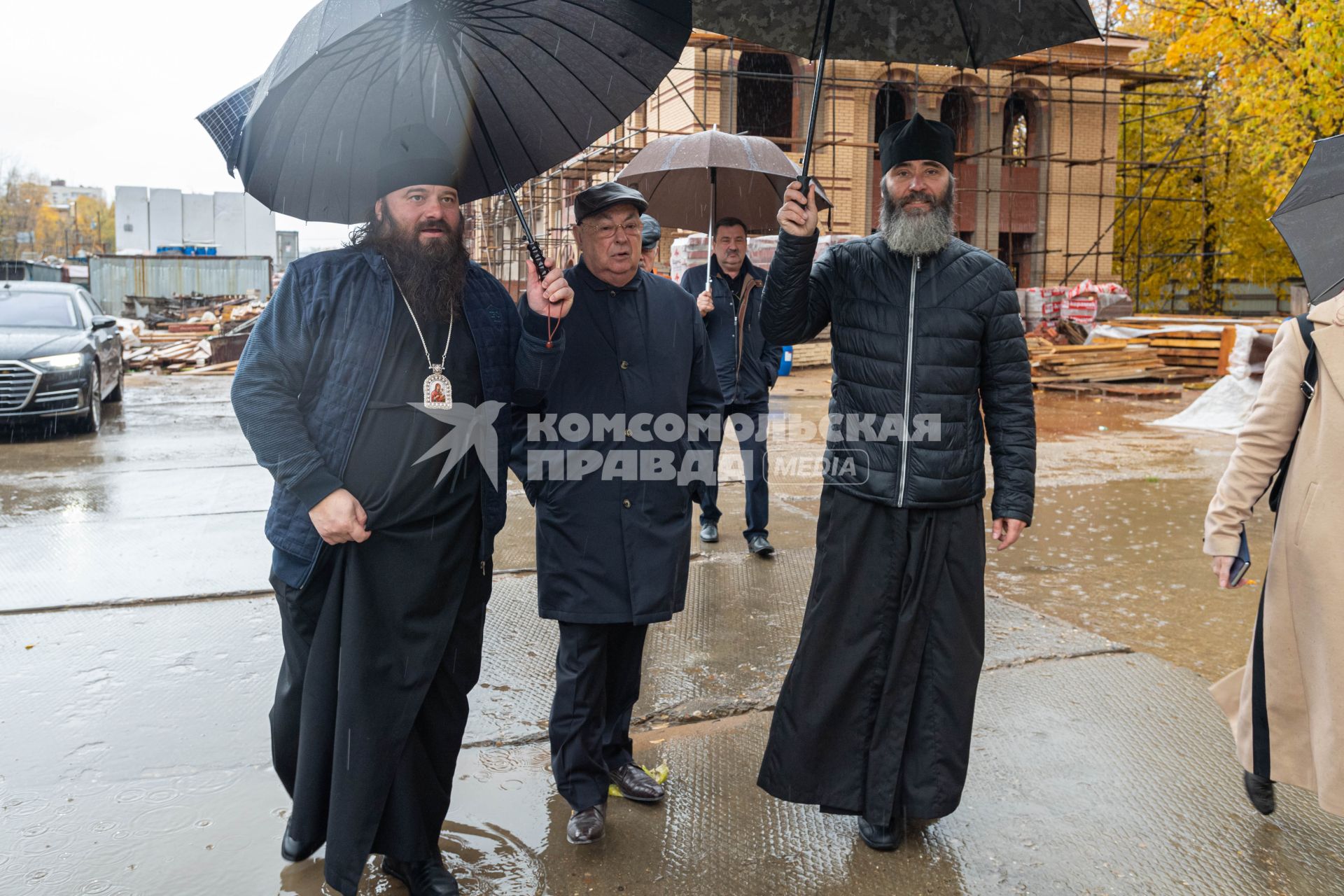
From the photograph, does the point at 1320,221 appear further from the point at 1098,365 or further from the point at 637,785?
the point at 1098,365

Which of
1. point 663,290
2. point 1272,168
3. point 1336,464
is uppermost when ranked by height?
point 1272,168

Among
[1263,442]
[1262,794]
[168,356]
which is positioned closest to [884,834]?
[1262,794]

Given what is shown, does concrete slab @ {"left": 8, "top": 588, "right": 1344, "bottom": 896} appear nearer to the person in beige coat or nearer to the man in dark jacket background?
the person in beige coat

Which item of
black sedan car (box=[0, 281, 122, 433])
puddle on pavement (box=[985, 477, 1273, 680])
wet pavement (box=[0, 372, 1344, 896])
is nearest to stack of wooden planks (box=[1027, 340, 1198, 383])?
puddle on pavement (box=[985, 477, 1273, 680])

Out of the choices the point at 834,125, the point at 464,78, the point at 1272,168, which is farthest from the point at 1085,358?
the point at 464,78

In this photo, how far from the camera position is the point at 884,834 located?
10.5 ft

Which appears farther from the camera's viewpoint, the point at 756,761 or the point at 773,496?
the point at 773,496

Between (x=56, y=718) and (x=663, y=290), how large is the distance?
115 inches

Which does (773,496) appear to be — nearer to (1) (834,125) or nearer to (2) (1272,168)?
(2) (1272,168)

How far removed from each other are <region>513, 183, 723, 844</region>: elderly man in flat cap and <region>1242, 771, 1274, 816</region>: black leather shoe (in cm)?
191

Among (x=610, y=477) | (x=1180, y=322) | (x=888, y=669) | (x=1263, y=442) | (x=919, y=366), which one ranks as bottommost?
(x=888, y=669)

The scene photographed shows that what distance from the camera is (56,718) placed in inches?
159

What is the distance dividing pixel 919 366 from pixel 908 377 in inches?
1.9

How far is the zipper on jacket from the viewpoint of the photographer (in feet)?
10.6
